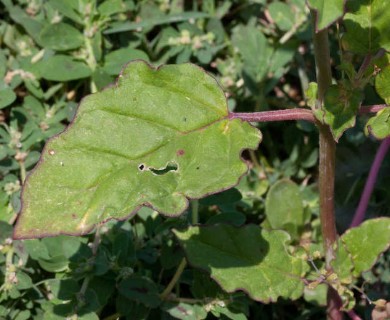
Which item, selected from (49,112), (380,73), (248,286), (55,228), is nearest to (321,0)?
(380,73)

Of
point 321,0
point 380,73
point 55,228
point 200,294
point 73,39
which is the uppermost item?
point 321,0

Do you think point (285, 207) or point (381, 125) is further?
point (285, 207)

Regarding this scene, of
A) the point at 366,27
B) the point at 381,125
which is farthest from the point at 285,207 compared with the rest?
the point at 366,27

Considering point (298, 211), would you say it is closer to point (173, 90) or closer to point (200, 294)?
point (200, 294)

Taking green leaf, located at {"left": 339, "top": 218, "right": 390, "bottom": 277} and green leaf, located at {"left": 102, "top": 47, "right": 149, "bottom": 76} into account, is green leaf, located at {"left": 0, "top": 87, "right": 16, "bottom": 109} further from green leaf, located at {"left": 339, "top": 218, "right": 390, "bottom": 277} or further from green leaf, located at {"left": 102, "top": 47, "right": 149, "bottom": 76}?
green leaf, located at {"left": 339, "top": 218, "right": 390, "bottom": 277}

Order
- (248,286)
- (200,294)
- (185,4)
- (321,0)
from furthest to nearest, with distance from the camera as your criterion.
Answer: (185,4), (200,294), (248,286), (321,0)

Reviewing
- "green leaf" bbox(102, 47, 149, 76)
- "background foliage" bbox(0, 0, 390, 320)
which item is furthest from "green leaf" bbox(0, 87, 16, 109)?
"green leaf" bbox(102, 47, 149, 76)

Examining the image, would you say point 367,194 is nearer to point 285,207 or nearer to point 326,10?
point 285,207
